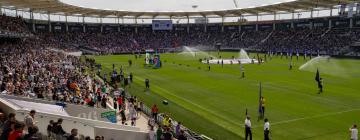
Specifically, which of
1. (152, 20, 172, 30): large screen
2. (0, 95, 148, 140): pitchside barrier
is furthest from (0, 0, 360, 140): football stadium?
(152, 20, 172, 30): large screen

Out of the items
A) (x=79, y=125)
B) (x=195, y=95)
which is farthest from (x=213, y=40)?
(x=79, y=125)

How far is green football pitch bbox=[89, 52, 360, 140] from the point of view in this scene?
20.5m

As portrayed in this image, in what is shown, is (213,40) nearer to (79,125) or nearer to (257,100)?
(257,100)

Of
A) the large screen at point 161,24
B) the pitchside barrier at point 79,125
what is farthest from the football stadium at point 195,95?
the large screen at point 161,24

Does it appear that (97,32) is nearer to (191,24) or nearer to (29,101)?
(191,24)

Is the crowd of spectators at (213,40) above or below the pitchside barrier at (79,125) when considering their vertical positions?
above

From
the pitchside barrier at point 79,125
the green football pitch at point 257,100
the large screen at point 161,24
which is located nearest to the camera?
the pitchside barrier at point 79,125

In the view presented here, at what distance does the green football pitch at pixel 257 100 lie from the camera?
2048cm

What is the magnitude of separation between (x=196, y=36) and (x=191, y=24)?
6088mm

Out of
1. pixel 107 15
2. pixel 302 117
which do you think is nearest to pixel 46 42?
pixel 107 15

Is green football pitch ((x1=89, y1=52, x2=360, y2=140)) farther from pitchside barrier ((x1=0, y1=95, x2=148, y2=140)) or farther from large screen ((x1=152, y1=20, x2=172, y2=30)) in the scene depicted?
large screen ((x1=152, y1=20, x2=172, y2=30))

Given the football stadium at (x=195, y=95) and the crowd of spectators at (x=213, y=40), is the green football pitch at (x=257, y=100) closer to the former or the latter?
the football stadium at (x=195, y=95)

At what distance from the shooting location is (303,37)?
8850cm

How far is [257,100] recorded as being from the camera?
28047 mm
